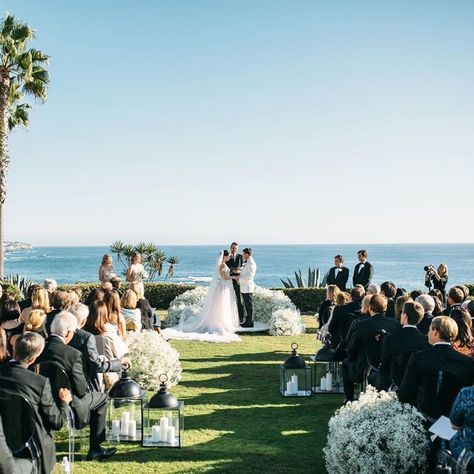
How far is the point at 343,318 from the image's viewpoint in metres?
9.80

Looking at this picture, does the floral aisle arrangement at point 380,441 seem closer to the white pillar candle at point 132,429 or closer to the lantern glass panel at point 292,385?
the white pillar candle at point 132,429

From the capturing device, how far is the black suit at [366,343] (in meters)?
7.72

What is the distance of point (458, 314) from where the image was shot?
6309 millimetres

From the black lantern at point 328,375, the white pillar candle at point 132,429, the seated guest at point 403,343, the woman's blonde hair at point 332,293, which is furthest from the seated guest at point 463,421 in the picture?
the woman's blonde hair at point 332,293

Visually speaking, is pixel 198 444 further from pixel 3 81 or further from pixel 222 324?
pixel 3 81

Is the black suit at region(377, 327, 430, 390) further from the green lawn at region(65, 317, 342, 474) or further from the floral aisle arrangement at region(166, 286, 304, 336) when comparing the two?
the floral aisle arrangement at region(166, 286, 304, 336)

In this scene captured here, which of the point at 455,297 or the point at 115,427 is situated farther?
the point at 455,297

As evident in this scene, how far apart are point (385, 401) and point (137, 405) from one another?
3172 millimetres

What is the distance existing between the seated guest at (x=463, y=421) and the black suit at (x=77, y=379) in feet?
11.3

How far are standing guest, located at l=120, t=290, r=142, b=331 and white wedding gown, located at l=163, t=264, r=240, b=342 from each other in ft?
20.0

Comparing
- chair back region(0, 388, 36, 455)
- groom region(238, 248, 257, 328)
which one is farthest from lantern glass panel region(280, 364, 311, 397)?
groom region(238, 248, 257, 328)

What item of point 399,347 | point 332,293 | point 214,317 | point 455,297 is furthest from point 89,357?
point 214,317

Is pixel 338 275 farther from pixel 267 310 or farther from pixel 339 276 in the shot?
pixel 267 310

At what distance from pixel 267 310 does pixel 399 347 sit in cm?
1170
